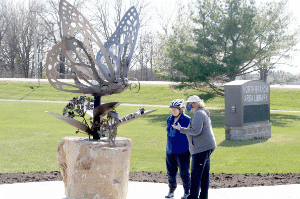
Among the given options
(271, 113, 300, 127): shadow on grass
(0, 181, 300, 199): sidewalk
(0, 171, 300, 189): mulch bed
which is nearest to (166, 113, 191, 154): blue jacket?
(0, 181, 300, 199): sidewalk

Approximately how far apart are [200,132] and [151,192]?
71.6 inches

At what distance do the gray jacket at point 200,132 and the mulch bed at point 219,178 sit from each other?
2002 mm

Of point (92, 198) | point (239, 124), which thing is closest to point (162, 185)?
point (92, 198)

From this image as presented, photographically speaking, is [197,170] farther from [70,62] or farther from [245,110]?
[245,110]

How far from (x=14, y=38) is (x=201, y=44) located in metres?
34.7

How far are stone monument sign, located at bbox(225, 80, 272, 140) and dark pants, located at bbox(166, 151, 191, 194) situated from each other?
7.55 m

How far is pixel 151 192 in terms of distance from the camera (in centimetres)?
661

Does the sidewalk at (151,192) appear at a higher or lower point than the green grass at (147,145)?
higher

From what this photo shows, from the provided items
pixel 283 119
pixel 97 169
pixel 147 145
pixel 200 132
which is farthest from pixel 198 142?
pixel 283 119

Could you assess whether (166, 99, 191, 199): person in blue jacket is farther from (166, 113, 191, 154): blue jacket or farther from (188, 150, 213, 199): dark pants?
(188, 150, 213, 199): dark pants

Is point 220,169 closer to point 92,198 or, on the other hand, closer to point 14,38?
point 92,198

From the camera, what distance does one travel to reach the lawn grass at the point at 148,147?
921 centimetres

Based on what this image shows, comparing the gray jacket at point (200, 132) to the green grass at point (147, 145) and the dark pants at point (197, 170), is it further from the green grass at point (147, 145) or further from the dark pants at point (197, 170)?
the green grass at point (147, 145)

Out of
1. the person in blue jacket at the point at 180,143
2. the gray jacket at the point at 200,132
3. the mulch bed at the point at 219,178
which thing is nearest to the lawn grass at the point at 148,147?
the mulch bed at the point at 219,178
